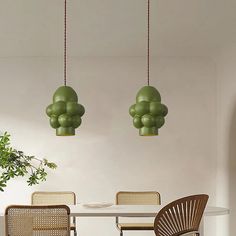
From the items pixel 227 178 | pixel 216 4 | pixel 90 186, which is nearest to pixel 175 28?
pixel 216 4

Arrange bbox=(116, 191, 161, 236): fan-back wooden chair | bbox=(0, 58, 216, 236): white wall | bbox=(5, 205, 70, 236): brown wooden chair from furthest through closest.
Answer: bbox=(0, 58, 216, 236): white wall → bbox=(116, 191, 161, 236): fan-back wooden chair → bbox=(5, 205, 70, 236): brown wooden chair

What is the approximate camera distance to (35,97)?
638 centimetres

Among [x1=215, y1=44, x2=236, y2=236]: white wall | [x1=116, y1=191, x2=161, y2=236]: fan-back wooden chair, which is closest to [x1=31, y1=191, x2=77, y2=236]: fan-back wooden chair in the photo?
[x1=116, y1=191, x2=161, y2=236]: fan-back wooden chair

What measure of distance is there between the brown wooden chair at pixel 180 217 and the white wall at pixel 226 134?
6.51 feet

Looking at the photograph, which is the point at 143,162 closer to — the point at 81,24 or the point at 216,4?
the point at 81,24

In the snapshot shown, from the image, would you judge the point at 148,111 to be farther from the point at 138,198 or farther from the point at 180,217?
the point at 138,198

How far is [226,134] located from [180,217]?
253cm

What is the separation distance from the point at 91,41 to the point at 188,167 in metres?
1.84

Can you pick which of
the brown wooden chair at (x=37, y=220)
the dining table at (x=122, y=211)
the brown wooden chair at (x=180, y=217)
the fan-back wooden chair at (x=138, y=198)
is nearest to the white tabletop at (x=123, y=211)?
the dining table at (x=122, y=211)

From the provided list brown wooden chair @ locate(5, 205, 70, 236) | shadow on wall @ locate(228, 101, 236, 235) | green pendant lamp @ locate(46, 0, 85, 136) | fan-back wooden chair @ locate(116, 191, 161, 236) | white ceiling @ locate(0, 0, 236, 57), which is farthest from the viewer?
shadow on wall @ locate(228, 101, 236, 235)

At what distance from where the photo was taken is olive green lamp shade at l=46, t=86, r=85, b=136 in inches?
135

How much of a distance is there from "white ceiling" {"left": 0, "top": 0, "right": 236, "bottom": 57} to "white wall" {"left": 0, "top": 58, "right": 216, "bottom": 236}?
0.25 metres

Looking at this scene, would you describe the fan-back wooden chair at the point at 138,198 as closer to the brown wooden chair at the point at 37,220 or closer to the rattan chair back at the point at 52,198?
the rattan chair back at the point at 52,198

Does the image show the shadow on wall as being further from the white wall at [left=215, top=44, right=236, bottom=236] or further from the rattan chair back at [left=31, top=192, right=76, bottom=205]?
the rattan chair back at [left=31, top=192, right=76, bottom=205]
